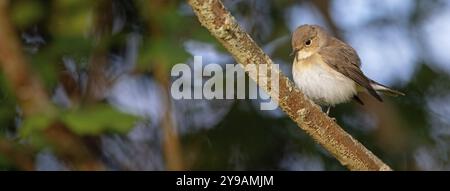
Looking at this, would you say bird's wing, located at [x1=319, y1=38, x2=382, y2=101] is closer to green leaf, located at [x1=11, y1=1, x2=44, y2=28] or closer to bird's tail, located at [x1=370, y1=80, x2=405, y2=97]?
bird's tail, located at [x1=370, y1=80, x2=405, y2=97]

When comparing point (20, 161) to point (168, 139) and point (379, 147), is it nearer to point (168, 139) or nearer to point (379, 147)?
point (168, 139)

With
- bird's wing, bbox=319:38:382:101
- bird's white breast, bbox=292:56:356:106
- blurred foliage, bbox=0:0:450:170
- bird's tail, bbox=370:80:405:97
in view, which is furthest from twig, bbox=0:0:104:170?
bird's tail, bbox=370:80:405:97

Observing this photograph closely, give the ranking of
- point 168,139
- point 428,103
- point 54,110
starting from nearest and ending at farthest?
point 54,110, point 168,139, point 428,103

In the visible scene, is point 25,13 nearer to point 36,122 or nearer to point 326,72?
point 36,122

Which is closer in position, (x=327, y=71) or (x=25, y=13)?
(x=25, y=13)

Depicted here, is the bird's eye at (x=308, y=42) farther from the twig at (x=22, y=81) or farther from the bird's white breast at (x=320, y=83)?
the twig at (x=22, y=81)

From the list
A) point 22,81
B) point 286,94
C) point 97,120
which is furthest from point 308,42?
point 286,94

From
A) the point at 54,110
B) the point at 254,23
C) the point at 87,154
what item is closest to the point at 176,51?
the point at 54,110
